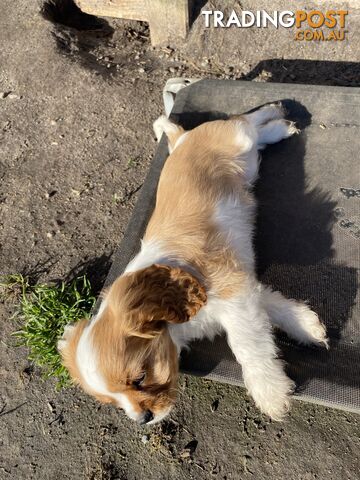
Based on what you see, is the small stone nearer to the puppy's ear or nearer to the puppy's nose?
the puppy's nose

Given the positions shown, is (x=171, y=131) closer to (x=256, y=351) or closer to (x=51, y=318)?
(x=51, y=318)

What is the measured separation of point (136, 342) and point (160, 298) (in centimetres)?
25

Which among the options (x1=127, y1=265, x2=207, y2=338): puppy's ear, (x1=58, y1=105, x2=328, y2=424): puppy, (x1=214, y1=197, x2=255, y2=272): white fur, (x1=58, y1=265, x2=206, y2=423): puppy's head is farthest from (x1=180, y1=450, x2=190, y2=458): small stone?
(x1=214, y1=197, x2=255, y2=272): white fur

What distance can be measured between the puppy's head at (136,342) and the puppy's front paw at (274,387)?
570 mm

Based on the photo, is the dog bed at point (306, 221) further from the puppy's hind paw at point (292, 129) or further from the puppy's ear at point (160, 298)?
the puppy's ear at point (160, 298)

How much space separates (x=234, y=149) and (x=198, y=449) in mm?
2268

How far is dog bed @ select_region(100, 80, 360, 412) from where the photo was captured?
2686 millimetres

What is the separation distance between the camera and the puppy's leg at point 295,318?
2.68 metres

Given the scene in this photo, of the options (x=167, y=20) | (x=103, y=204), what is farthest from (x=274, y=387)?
(x=167, y=20)

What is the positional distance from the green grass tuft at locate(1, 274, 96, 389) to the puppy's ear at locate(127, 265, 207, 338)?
128cm

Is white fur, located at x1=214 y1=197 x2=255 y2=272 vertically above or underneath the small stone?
above

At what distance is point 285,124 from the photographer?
11.7ft

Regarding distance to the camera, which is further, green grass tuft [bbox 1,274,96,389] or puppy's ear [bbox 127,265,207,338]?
green grass tuft [bbox 1,274,96,389]

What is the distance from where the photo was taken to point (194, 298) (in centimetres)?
239
